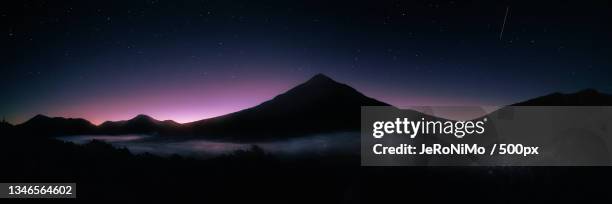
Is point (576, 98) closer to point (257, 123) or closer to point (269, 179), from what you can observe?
point (269, 179)

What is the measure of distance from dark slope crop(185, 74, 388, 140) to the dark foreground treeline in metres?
2.19

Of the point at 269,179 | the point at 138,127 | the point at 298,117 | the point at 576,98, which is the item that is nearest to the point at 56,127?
the point at 138,127

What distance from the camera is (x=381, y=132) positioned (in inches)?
368

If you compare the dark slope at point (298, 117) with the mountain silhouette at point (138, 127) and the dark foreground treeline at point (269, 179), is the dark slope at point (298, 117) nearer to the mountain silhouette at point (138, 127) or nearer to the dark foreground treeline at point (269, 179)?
the mountain silhouette at point (138, 127)

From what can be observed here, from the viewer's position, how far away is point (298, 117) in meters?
22.9

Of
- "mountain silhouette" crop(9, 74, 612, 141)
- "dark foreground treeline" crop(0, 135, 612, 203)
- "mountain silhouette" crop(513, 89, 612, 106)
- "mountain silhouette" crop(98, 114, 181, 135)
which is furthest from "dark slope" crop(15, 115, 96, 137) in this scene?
"mountain silhouette" crop(513, 89, 612, 106)

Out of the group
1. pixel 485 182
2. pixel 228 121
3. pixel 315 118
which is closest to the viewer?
pixel 485 182

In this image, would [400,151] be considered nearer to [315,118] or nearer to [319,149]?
[319,149]

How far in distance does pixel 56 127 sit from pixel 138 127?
2.75 meters

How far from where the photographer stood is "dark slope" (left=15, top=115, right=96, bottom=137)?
11.2m

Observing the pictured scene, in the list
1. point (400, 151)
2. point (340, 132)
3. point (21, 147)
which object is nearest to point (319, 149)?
point (340, 132)

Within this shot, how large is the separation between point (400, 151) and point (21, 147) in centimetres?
1098

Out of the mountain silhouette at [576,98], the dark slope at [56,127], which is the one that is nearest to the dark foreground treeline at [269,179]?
the dark slope at [56,127]

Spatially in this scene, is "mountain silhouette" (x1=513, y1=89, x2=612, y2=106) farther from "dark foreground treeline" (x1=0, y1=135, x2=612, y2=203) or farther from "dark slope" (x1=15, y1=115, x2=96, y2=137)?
"dark slope" (x1=15, y1=115, x2=96, y2=137)
